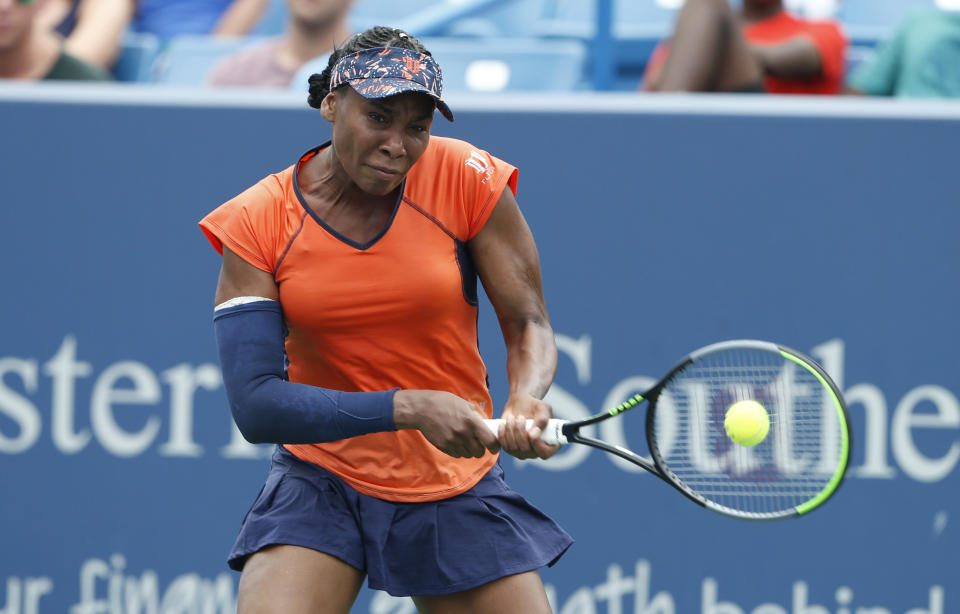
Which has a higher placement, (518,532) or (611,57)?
(611,57)

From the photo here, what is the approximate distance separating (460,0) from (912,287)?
6.76 feet

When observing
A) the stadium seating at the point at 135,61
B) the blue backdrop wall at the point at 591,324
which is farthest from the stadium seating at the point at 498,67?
the stadium seating at the point at 135,61

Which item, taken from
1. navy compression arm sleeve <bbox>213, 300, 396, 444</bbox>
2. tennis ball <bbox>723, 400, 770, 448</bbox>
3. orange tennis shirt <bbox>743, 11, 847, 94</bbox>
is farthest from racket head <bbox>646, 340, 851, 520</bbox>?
orange tennis shirt <bbox>743, 11, 847, 94</bbox>

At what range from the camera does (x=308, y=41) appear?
4.47 m

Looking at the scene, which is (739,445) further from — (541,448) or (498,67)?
(498,67)

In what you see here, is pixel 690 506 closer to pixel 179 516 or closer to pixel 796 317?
pixel 796 317

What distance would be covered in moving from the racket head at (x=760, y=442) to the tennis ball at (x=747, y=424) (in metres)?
0.12

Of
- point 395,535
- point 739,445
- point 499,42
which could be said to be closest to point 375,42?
point 395,535

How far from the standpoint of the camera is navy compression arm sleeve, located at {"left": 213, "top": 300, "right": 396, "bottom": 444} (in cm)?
248

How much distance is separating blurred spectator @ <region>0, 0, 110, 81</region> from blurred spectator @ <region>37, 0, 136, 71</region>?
0.17m

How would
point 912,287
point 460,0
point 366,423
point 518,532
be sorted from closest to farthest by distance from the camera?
point 366,423, point 518,532, point 912,287, point 460,0

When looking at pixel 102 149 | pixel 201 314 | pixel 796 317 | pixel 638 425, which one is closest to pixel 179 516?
pixel 201 314

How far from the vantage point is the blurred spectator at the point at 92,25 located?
470cm

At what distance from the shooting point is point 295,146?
13.2ft
